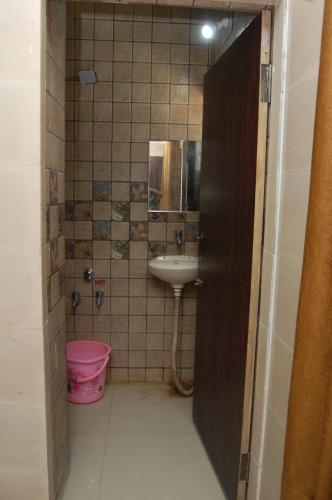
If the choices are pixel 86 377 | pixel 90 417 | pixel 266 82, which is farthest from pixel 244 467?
pixel 266 82

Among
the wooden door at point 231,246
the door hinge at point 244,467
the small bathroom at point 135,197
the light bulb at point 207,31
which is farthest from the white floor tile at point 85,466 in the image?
the light bulb at point 207,31

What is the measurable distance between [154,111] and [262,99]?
4.70 ft

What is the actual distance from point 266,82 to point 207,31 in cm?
151

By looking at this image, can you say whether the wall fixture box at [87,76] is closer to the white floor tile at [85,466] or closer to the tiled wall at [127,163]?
the tiled wall at [127,163]

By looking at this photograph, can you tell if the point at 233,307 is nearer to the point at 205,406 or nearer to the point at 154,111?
the point at 205,406

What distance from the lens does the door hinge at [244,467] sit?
1.76 m

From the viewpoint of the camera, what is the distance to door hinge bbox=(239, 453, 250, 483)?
176 centimetres

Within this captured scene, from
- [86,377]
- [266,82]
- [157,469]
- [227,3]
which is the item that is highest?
[227,3]

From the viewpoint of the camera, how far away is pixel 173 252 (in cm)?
301

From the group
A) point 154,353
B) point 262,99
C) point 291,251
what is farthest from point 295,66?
point 154,353

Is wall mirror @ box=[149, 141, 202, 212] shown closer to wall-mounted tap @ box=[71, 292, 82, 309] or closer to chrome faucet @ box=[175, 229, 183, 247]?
chrome faucet @ box=[175, 229, 183, 247]

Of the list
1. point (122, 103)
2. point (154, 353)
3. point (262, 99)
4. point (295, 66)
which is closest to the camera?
point (295, 66)

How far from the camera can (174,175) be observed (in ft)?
9.70

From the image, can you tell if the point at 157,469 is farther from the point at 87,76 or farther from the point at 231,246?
the point at 87,76
